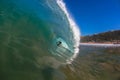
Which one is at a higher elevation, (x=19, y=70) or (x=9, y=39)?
(x=9, y=39)

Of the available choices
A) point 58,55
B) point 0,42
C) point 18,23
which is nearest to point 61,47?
point 58,55

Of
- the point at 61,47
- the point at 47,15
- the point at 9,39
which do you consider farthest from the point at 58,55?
the point at 9,39

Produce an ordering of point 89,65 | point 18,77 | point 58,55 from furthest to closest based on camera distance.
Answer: point 89,65 → point 58,55 → point 18,77

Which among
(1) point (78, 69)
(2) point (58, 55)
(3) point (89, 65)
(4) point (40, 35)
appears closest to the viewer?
(4) point (40, 35)

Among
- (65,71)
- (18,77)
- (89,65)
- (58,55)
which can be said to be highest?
(89,65)

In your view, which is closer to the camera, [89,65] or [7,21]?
[7,21]

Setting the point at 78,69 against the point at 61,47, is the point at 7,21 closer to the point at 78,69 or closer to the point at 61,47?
the point at 61,47
